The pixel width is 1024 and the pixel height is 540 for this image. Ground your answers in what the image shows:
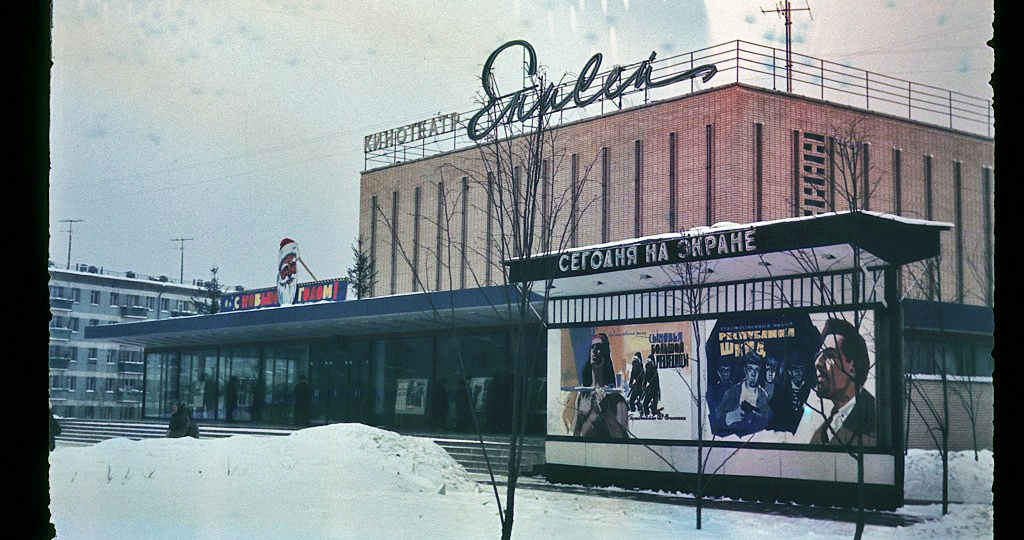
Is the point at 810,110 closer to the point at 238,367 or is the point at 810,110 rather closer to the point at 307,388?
the point at 307,388

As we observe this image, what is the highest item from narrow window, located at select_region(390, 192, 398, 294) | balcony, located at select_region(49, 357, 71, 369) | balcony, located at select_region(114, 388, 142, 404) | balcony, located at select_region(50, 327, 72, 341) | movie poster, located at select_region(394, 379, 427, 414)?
narrow window, located at select_region(390, 192, 398, 294)

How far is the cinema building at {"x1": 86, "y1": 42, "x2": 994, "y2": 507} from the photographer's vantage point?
14.1 metres

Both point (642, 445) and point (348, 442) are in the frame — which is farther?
point (642, 445)

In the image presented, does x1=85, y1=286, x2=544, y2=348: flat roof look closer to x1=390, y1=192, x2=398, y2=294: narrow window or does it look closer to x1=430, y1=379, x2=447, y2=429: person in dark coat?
x1=430, y1=379, x2=447, y2=429: person in dark coat

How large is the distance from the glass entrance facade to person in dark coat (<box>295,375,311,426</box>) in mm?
169

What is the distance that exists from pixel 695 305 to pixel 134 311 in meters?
35.3

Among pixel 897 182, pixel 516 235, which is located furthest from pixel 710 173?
pixel 516 235

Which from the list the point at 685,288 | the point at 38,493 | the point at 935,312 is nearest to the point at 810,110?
the point at 935,312

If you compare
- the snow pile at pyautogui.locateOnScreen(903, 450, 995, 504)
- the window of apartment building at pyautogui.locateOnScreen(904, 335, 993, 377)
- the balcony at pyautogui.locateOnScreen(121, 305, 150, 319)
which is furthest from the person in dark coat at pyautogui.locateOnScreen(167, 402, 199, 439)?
the balcony at pyautogui.locateOnScreen(121, 305, 150, 319)

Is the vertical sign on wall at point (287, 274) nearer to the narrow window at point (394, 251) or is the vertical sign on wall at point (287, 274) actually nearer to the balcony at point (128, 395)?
the narrow window at point (394, 251)

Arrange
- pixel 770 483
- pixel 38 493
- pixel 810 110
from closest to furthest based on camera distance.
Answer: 1. pixel 38 493
2. pixel 770 483
3. pixel 810 110

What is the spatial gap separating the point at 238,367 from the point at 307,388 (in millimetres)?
4872

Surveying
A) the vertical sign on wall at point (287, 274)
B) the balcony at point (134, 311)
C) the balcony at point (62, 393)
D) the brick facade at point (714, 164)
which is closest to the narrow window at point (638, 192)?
the brick facade at point (714, 164)

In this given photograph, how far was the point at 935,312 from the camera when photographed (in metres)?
17.5
